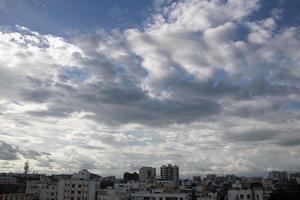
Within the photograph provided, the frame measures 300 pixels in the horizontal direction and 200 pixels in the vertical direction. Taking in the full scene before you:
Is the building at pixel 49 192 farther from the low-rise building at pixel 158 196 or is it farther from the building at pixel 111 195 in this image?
the low-rise building at pixel 158 196

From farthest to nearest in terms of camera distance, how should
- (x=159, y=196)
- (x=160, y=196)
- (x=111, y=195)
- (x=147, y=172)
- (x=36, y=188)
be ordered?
(x=147, y=172)
(x=36, y=188)
(x=159, y=196)
(x=160, y=196)
(x=111, y=195)

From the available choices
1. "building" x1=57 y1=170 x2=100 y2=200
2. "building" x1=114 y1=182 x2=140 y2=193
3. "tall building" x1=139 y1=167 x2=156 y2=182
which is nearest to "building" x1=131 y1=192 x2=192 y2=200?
"building" x1=114 y1=182 x2=140 y2=193

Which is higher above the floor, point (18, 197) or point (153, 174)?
point (153, 174)

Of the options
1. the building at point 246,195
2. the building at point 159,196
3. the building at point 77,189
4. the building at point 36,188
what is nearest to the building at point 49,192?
the building at point 36,188

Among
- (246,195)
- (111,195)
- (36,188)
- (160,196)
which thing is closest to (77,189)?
(111,195)

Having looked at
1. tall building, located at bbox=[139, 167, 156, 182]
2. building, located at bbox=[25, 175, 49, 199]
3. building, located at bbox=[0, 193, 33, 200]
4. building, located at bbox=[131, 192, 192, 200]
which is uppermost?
tall building, located at bbox=[139, 167, 156, 182]

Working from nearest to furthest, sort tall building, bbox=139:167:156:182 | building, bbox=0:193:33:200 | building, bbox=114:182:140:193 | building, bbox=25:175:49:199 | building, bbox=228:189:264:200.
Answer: building, bbox=228:189:264:200
building, bbox=0:193:33:200
building, bbox=114:182:140:193
building, bbox=25:175:49:199
tall building, bbox=139:167:156:182

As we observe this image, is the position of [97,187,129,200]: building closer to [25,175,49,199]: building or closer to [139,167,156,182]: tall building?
[25,175,49,199]: building

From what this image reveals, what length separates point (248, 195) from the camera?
7900cm

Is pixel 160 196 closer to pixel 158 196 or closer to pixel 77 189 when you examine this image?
pixel 158 196

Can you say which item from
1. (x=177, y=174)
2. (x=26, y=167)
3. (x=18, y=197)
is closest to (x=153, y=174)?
(x=177, y=174)

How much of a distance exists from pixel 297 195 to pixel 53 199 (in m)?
65.0

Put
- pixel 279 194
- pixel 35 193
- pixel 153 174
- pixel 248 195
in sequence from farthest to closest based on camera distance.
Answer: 1. pixel 153 174
2. pixel 35 193
3. pixel 279 194
4. pixel 248 195

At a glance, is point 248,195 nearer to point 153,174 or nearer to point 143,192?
point 143,192
